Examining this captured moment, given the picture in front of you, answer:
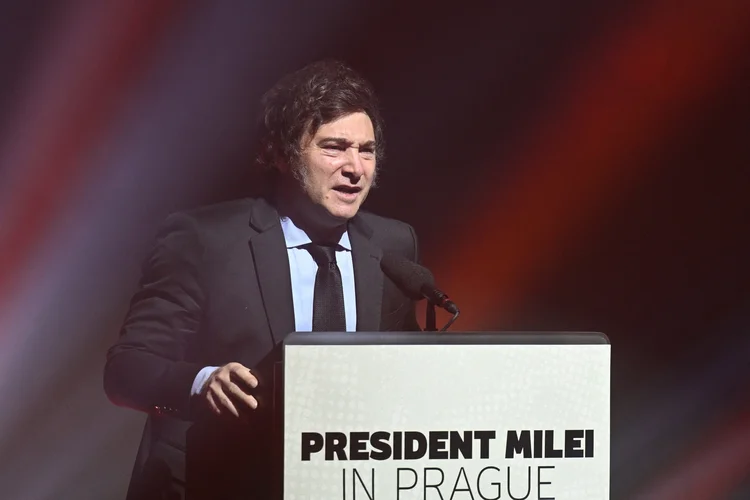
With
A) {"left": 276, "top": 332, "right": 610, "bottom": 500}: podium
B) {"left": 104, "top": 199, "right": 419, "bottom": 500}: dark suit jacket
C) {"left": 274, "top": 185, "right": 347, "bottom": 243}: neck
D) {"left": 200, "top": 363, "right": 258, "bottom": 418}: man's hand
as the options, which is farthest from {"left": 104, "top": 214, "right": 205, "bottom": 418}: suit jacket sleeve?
{"left": 276, "top": 332, "right": 610, "bottom": 500}: podium

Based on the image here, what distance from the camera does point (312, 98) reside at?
2.30 meters

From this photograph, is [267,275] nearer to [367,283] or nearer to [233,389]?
[367,283]

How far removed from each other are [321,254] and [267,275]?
17 cm

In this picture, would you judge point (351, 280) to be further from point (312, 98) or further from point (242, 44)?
point (242, 44)

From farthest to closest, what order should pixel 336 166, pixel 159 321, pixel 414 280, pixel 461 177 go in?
pixel 461 177 < pixel 336 166 < pixel 159 321 < pixel 414 280

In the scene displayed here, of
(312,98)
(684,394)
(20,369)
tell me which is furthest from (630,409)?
(20,369)

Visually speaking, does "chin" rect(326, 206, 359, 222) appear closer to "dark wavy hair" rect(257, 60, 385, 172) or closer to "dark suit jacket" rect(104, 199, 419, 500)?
"dark suit jacket" rect(104, 199, 419, 500)

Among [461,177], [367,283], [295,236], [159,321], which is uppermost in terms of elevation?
[461,177]

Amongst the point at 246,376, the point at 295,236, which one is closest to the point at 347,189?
the point at 295,236

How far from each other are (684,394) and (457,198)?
109 centimetres

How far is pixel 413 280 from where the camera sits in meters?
1.73

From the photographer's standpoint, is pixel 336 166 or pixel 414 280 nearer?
pixel 414 280

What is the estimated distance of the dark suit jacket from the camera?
210cm

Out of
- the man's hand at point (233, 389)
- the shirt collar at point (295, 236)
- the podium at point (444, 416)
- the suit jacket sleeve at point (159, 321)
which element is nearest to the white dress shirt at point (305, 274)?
the shirt collar at point (295, 236)
